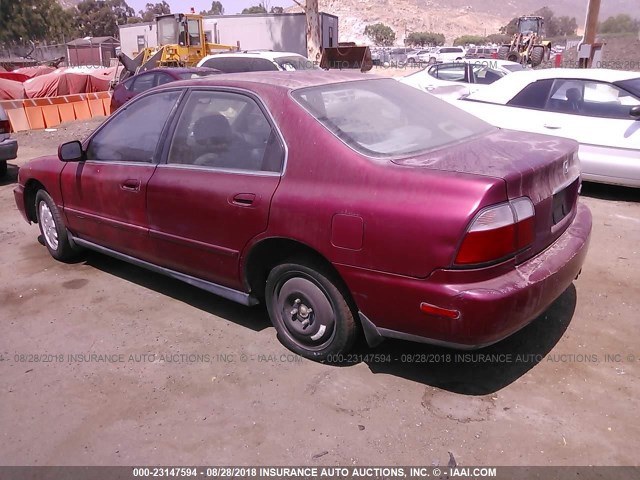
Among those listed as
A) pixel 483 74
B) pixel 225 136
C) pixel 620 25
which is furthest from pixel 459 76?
pixel 620 25

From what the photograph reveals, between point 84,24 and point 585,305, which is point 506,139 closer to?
point 585,305

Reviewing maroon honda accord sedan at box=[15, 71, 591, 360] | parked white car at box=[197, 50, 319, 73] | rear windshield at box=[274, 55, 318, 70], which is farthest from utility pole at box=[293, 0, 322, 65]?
maroon honda accord sedan at box=[15, 71, 591, 360]

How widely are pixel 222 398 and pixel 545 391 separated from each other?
177cm

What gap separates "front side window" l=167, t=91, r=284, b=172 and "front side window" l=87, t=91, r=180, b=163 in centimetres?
24

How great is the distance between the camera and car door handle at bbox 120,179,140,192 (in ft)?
13.1

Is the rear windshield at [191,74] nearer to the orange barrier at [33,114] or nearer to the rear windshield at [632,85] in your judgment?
the orange barrier at [33,114]

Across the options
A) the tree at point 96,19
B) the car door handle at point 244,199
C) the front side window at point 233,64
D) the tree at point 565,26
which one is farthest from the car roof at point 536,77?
the tree at point 565,26

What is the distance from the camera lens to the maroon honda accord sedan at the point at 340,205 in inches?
105

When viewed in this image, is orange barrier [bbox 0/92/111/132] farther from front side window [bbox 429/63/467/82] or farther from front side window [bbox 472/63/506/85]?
front side window [bbox 472/63/506/85]

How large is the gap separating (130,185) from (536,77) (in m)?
5.28

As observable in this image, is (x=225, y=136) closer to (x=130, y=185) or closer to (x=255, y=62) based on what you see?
(x=130, y=185)

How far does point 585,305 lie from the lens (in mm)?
4062

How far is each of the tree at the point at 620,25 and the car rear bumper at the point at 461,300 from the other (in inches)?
2789

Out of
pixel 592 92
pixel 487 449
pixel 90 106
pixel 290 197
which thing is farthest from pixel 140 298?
pixel 90 106
